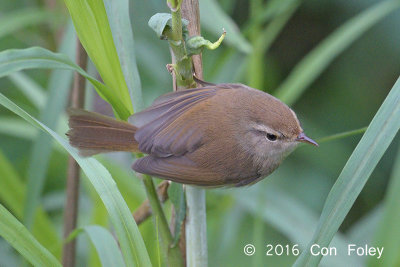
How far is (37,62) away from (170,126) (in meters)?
0.39

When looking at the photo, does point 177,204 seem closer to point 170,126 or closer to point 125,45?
point 170,126

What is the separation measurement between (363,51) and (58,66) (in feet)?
6.34

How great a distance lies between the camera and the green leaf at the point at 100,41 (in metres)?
1.07

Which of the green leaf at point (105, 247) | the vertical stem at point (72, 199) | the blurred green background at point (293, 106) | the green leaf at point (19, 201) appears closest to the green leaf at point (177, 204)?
the green leaf at point (105, 247)

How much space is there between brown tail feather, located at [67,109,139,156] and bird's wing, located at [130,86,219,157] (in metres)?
0.03

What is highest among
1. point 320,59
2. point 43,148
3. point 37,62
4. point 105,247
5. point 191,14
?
point 320,59

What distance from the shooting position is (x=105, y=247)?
117 cm

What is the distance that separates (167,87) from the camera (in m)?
2.58

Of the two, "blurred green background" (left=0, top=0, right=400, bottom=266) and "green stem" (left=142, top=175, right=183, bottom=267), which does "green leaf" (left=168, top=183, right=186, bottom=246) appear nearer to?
"green stem" (left=142, top=175, right=183, bottom=267)

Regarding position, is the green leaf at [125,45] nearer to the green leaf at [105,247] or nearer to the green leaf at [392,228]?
the green leaf at [105,247]

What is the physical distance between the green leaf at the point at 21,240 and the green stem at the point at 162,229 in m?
0.21

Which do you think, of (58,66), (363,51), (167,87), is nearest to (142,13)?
(167,87)

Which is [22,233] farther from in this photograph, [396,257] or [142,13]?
[142,13]

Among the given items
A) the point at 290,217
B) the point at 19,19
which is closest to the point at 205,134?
the point at 290,217
